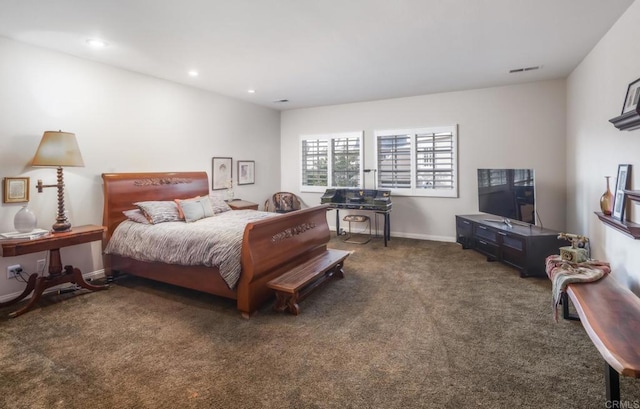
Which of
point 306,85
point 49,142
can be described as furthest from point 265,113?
point 49,142

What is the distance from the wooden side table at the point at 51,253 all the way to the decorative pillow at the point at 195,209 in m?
0.93

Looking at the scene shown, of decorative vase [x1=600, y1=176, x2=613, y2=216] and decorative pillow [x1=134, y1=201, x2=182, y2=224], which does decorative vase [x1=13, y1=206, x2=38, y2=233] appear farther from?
decorative vase [x1=600, y1=176, x2=613, y2=216]

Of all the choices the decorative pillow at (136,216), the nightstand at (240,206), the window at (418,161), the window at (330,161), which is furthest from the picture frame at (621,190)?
the decorative pillow at (136,216)

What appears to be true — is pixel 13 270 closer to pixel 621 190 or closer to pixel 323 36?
pixel 323 36

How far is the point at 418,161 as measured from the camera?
6.02 m

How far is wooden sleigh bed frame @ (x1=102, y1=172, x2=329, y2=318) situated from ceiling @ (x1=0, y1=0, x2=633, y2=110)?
1.56 metres

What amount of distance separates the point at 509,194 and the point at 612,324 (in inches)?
119

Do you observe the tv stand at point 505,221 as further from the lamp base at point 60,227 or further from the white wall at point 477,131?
the lamp base at point 60,227

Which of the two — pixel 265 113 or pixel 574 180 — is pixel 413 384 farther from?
pixel 265 113

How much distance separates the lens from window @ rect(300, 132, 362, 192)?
6.63 meters

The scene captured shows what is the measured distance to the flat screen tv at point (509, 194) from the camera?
163 inches

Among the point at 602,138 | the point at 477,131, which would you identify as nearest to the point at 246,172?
the point at 477,131

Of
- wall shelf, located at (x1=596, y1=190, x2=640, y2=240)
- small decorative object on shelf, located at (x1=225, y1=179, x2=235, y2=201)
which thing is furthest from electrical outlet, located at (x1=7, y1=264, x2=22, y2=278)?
wall shelf, located at (x1=596, y1=190, x2=640, y2=240)

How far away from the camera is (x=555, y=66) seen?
4.36 metres
